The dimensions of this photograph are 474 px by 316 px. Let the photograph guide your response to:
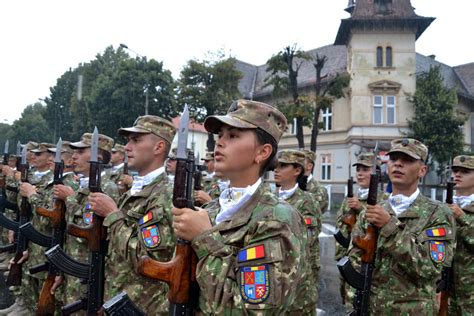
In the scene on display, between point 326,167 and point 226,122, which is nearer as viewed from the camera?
point 226,122

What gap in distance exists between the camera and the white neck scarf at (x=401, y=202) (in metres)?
3.88

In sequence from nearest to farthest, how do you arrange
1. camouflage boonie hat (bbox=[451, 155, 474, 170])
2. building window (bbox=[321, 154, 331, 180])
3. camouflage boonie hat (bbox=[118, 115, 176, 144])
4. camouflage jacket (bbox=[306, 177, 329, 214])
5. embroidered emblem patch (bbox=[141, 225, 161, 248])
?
1. embroidered emblem patch (bbox=[141, 225, 161, 248])
2. camouflage boonie hat (bbox=[118, 115, 176, 144])
3. camouflage boonie hat (bbox=[451, 155, 474, 170])
4. camouflage jacket (bbox=[306, 177, 329, 214])
5. building window (bbox=[321, 154, 331, 180])

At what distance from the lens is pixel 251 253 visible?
2098 mm

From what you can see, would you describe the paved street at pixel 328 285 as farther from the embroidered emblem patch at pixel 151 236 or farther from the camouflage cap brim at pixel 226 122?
the camouflage cap brim at pixel 226 122

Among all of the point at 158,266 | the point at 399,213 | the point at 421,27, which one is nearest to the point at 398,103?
the point at 421,27

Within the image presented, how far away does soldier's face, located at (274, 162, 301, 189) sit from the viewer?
5.82 m

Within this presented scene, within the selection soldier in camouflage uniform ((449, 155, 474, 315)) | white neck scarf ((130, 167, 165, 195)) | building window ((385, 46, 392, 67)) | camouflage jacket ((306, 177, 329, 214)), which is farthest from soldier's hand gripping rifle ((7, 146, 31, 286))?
building window ((385, 46, 392, 67))

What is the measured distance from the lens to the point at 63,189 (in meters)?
4.97

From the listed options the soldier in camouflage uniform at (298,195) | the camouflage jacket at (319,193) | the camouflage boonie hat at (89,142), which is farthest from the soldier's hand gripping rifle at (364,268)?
the camouflage jacket at (319,193)

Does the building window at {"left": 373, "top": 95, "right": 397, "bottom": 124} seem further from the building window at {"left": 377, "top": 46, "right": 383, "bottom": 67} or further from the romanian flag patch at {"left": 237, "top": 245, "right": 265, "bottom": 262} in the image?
the romanian flag patch at {"left": 237, "top": 245, "right": 265, "bottom": 262}

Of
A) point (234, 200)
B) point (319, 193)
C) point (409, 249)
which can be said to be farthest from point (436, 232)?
point (319, 193)

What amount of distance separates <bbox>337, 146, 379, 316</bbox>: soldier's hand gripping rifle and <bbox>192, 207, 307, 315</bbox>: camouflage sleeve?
165 cm

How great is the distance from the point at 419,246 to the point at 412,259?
14 cm

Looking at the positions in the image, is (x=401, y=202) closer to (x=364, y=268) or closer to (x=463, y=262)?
(x=364, y=268)
